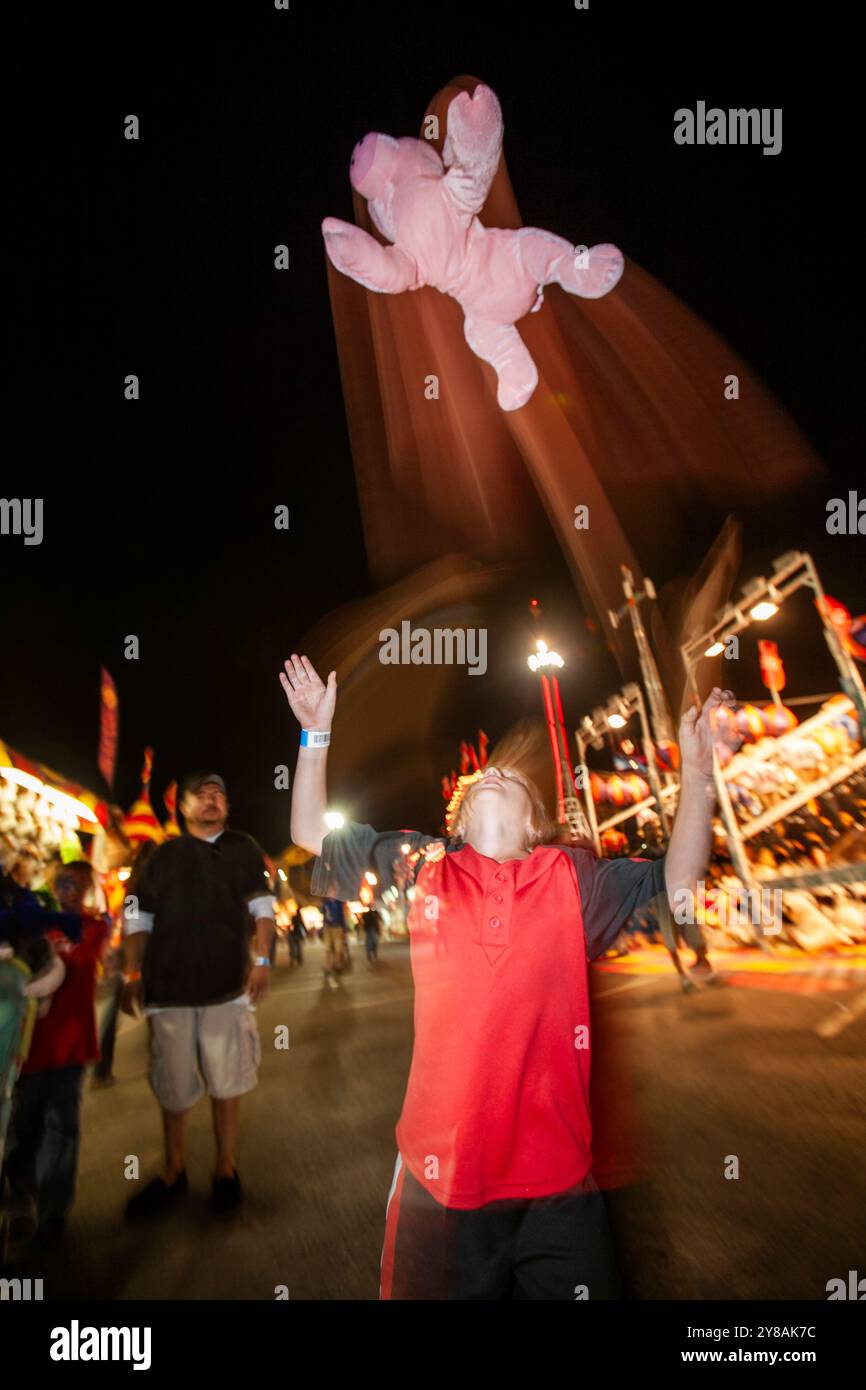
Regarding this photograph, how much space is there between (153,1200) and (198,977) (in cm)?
86

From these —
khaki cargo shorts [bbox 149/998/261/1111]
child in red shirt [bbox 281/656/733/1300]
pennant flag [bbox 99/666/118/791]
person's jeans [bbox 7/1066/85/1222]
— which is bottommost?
person's jeans [bbox 7/1066/85/1222]

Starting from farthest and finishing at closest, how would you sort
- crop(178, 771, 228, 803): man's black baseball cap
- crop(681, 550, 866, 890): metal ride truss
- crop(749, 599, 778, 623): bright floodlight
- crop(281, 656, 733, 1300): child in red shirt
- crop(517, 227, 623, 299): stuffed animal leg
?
crop(749, 599, 778, 623): bright floodlight
crop(681, 550, 866, 890): metal ride truss
crop(517, 227, 623, 299): stuffed animal leg
crop(178, 771, 228, 803): man's black baseball cap
crop(281, 656, 733, 1300): child in red shirt

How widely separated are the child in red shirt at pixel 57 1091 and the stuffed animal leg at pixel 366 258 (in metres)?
3.51

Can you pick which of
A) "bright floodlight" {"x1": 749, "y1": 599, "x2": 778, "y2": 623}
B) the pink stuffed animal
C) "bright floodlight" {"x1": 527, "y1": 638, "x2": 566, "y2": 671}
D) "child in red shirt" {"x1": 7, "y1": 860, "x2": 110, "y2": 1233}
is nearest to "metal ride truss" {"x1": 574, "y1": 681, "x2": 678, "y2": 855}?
"bright floodlight" {"x1": 749, "y1": 599, "x2": 778, "y2": 623}

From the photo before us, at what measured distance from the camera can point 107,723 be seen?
1045 centimetres

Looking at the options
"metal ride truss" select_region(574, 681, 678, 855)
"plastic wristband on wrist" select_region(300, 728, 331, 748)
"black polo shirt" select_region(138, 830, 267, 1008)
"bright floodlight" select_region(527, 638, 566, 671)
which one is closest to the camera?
"plastic wristband on wrist" select_region(300, 728, 331, 748)

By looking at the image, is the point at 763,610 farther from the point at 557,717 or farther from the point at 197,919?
the point at 197,919

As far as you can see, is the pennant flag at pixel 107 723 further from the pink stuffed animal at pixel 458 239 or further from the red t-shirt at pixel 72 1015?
the pink stuffed animal at pixel 458 239

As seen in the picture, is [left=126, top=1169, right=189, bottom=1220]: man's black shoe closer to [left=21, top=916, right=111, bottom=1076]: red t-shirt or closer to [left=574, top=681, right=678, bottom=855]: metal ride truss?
[left=21, top=916, right=111, bottom=1076]: red t-shirt

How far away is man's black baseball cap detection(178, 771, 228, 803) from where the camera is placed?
2848mm

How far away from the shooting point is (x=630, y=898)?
1548 mm

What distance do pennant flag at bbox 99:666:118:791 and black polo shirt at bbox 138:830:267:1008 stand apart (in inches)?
259
